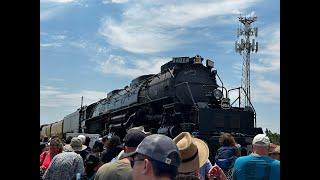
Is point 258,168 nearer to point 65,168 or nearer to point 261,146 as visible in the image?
point 261,146

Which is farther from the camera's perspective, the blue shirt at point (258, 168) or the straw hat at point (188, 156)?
the blue shirt at point (258, 168)

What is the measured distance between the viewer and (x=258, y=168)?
4875 mm

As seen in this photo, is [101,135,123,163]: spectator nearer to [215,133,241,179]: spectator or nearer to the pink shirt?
the pink shirt

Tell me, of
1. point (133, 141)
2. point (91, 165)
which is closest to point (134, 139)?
point (133, 141)

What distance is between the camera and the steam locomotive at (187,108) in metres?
13.7

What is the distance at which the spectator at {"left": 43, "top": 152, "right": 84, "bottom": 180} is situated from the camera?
18.1 ft

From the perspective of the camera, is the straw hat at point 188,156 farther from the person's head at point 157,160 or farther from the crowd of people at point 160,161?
the person's head at point 157,160

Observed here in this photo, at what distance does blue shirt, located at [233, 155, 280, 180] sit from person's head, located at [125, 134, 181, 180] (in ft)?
8.92

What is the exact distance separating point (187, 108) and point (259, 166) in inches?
386

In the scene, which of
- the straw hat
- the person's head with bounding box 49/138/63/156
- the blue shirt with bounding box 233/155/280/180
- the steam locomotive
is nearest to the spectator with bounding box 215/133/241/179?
the blue shirt with bounding box 233/155/280/180

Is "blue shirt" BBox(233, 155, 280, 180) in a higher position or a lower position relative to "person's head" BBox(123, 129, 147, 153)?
lower

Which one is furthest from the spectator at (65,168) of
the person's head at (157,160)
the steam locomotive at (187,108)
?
the steam locomotive at (187,108)

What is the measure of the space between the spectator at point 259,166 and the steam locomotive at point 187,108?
799 cm
